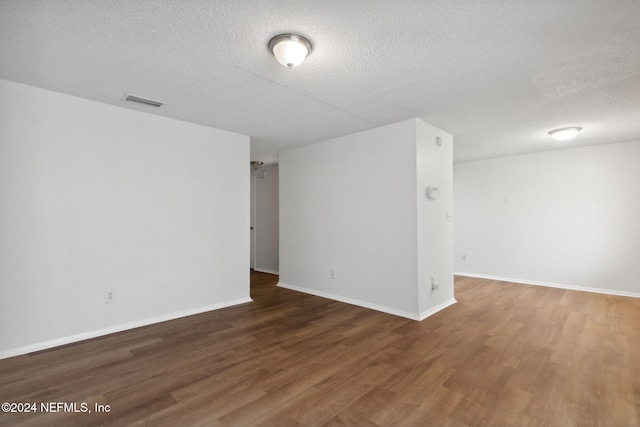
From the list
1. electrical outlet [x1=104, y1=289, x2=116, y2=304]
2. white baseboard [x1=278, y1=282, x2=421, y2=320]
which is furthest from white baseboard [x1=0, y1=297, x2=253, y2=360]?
white baseboard [x1=278, y1=282, x2=421, y2=320]

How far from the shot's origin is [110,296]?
3.06 meters

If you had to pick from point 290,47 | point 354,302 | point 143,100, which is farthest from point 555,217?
point 143,100

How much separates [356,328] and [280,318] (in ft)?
3.02

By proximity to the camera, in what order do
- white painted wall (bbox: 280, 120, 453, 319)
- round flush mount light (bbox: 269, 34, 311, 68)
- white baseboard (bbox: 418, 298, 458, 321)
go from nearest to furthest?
1. round flush mount light (bbox: 269, 34, 311, 68)
2. white baseboard (bbox: 418, 298, 458, 321)
3. white painted wall (bbox: 280, 120, 453, 319)

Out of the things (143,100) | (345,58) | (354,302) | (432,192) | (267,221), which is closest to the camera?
(345,58)

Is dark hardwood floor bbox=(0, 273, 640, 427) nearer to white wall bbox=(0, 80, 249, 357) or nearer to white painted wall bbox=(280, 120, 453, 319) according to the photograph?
white wall bbox=(0, 80, 249, 357)

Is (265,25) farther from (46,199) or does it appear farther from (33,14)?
(46,199)

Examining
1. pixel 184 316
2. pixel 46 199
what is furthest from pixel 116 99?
pixel 184 316

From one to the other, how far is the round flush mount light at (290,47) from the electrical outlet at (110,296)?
9.38ft

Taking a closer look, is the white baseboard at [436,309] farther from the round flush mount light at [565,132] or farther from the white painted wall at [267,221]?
the white painted wall at [267,221]

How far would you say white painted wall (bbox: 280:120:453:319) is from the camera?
3.61m

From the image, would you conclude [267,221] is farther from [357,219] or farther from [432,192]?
[432,192]

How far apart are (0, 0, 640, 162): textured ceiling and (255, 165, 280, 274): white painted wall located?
2991 mm

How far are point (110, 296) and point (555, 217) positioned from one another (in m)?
6.65
